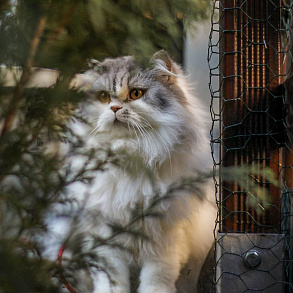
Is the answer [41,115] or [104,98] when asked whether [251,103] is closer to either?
[104,98]

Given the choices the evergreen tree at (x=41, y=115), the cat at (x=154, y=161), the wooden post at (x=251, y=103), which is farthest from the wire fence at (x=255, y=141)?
the evergreen tree at (x=41, y=115)

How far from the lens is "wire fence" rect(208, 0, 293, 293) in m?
1.46

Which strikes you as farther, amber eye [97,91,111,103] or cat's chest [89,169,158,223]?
amber eye [97,91,111,103]

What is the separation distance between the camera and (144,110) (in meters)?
1.80

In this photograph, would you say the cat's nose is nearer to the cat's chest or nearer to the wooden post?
the cat's chest

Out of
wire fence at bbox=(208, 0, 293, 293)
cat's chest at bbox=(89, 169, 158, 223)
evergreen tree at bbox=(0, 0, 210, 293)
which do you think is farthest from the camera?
cat's chest at bbox=(89, 169, 158, 223)

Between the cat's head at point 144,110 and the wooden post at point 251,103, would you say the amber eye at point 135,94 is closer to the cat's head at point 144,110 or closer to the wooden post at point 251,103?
the cat's head at point 144,110

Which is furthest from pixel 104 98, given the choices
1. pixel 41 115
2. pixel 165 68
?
pixel 41 115

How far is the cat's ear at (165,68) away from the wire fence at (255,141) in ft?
1.28

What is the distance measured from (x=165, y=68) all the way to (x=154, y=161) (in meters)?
0.46

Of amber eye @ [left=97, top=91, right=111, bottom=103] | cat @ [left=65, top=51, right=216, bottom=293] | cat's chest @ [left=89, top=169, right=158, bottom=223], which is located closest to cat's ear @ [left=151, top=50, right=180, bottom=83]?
cat @ [left=65, top=51, right=216, bottom=293]

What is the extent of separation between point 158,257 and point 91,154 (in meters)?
1.05

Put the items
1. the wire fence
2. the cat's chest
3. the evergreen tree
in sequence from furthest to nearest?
1. the cat's chest
2. the wire fence
3. the evergreen tree

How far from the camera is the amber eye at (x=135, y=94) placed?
1.84m
